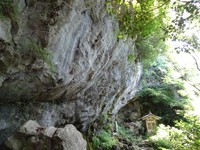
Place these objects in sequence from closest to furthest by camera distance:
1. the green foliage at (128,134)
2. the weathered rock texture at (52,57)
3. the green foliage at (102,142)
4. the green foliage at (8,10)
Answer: the green foliage at (8,10) → the weathered rock texture at (52,57) → the green foliage at (102,142) → the green foliage at (128,134)

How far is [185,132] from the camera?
7.35m

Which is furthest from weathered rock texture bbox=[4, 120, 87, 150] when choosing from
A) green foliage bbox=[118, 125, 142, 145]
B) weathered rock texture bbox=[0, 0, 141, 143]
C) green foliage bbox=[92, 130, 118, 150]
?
green foliage bbox=[118, 125, 142, 145]

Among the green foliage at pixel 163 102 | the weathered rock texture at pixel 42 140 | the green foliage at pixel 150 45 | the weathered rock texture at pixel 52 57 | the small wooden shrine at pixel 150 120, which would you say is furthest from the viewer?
the green foliage at pixel 163 102

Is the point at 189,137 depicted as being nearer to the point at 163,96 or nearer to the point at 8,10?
the point at 8,10

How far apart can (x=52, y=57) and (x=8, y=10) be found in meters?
1.41

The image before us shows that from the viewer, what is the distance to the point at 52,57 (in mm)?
5004

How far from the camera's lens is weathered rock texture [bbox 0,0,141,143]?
4434 mm

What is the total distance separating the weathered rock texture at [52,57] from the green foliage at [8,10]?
6 cm

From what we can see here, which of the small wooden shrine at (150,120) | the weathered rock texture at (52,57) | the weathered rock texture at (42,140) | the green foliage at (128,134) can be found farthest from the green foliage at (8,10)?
the small wooden shrine at (150,120)

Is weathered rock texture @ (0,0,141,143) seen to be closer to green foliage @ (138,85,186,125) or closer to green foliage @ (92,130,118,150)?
green foliage @ (92,130,118,150)

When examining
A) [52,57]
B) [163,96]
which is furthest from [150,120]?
[52,57]

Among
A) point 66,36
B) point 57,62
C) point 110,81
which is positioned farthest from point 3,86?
point 110,81

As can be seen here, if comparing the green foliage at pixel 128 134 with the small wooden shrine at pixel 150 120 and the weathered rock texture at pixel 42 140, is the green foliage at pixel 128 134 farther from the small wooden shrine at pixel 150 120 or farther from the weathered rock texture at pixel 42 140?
the weathered rock texture at pixel 42 140

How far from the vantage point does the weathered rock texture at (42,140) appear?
189 inches
